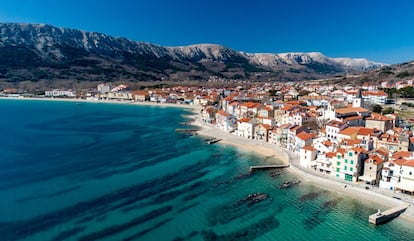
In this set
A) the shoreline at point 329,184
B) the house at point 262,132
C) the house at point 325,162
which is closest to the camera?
→ the shoreline at point 329,184

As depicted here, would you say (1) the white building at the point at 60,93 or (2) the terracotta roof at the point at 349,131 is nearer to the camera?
(2) the terracotta roof at the point at 349,131

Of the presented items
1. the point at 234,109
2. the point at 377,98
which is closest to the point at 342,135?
the point at 234,109

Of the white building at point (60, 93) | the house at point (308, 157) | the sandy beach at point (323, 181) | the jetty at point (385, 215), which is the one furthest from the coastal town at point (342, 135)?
the white building at point (60, 93)

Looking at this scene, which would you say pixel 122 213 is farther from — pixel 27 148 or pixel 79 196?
pixel 27 148

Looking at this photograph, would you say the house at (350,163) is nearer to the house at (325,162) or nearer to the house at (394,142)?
the house at (325,162)

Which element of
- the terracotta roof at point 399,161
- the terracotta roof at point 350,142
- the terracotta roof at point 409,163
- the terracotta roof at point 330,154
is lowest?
the terracotta roof at point 330,154

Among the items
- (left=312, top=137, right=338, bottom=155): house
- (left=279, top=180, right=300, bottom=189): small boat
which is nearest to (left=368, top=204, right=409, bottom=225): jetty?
(left=279, top=180, right=300, bottom=189): small boat

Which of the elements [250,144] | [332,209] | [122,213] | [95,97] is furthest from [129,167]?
[95,97]

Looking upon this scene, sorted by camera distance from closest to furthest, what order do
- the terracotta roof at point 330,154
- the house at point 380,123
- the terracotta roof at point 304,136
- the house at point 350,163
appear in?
the house at point 350,163
the terracotta roof at point 330,154
the terracotta roof at point 304,136
the house at point 380,123
